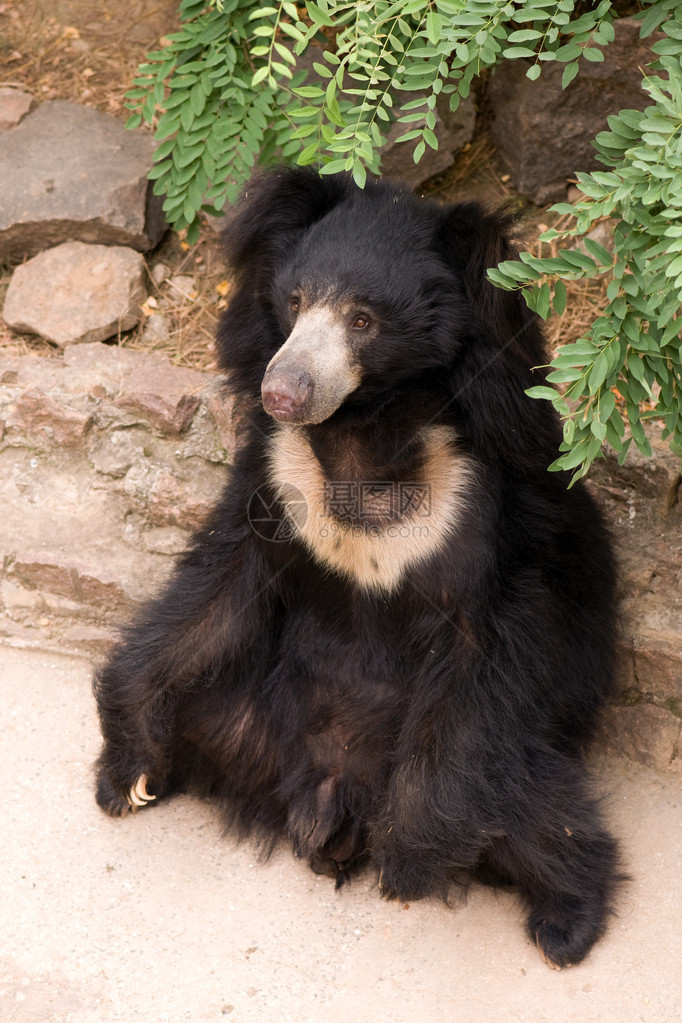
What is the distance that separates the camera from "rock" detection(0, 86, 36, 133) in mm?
5137

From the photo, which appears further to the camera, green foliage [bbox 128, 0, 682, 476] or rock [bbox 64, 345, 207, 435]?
rock [bbox 64, 345, 207, 435]

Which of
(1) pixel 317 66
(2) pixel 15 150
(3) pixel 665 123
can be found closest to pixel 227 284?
(2) pixel 15 150

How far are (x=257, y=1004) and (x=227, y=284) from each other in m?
2.92

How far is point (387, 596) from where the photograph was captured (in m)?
3.12

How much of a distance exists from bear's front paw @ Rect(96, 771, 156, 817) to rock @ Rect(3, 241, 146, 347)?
6.42ft

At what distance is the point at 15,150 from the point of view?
5008 millimetres

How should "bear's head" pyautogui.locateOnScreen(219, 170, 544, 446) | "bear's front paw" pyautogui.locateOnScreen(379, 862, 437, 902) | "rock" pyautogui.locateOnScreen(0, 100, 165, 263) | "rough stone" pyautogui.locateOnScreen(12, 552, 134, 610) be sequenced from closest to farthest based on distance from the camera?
"bear's head" pyautogui.locateOnScreen(219, 170, 544, 446), "bear's front paw" pyautogui.locateOnScreen(379, 862, 437, 902), "rough stone" pyautogui.locateOnScreen(12, 552, 134, 610), "rock" pyautogui.locateOnScreen(0, 100, 165, 263)

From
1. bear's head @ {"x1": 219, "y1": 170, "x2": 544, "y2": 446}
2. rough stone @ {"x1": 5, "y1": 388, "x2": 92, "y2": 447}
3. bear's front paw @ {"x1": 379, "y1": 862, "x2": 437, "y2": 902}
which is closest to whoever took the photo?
bear's head @ {"x1": 219, "y1": 170, "x2": 544, "y2": 446}

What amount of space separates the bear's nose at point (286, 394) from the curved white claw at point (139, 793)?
1.32m

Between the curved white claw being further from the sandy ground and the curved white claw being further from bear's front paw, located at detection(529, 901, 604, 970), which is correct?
bear's front paw, located at detection(529, 901, 604, 970)

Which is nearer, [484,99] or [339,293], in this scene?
[339,293]

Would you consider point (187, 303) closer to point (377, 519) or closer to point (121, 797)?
point (377, 519)

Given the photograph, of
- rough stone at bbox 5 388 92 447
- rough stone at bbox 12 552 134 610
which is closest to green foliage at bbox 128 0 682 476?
rough stone at bbox 5 388 92 447

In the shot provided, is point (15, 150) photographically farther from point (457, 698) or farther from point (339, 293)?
point (457, 698)
